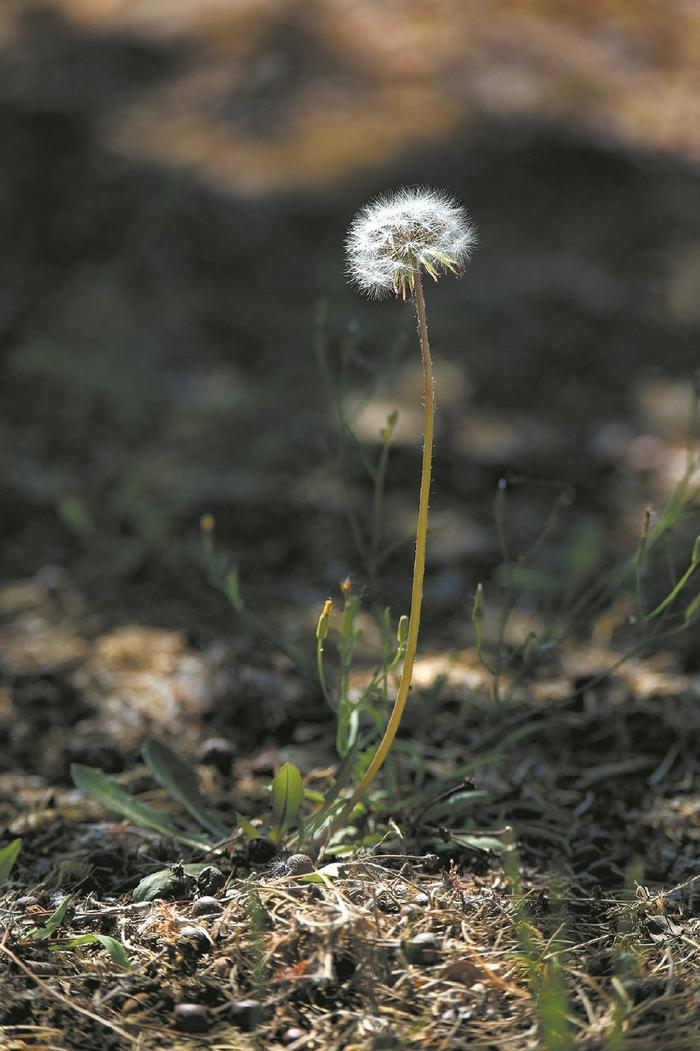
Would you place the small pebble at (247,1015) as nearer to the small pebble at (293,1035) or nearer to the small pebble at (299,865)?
the small pebble at (293,1035)

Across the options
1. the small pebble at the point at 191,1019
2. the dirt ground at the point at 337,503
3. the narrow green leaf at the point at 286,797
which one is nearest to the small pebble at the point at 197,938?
the dirt ground at the point at 337,503

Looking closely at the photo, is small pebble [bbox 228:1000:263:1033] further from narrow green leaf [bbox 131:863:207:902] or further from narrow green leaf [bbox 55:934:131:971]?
narrow green leaf [bbox 131:863:207:902]

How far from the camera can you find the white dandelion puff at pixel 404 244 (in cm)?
144

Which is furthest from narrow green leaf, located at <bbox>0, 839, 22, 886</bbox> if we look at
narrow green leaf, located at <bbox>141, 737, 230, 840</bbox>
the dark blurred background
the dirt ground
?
the dark blurred background

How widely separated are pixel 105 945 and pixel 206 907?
0.51 ft

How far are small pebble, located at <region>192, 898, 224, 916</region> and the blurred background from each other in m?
0.96

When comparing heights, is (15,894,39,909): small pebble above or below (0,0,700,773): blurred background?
below

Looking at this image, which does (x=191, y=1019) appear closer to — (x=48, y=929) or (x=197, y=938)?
(x=197, y=938)

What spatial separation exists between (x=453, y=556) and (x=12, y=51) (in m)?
4.14

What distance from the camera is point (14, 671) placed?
242cm

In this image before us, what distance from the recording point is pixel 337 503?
10.3 ft

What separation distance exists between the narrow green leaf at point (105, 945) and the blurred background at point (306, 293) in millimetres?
1071

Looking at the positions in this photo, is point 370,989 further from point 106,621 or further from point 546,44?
point 546,44

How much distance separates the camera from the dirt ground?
1.45 meters
